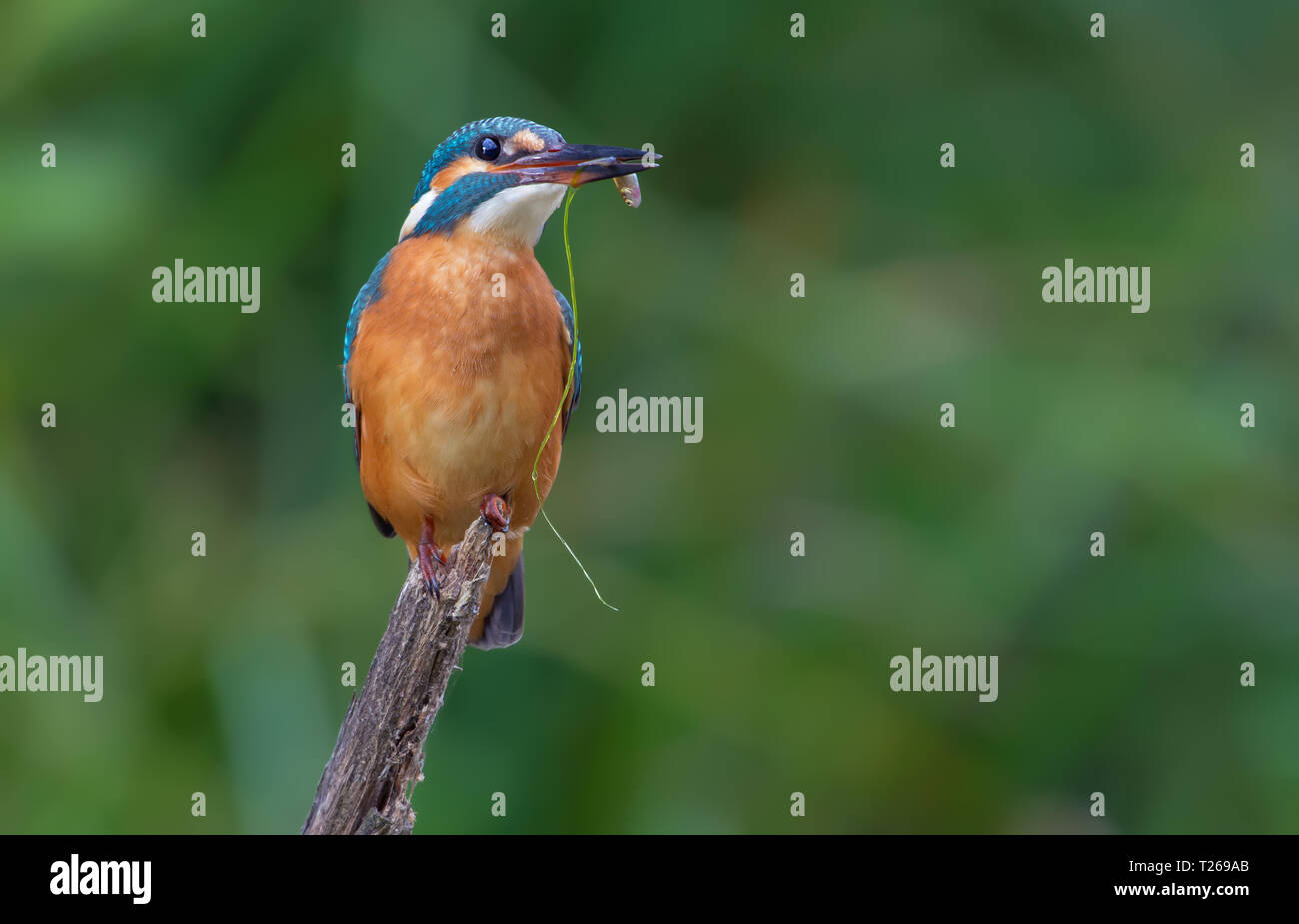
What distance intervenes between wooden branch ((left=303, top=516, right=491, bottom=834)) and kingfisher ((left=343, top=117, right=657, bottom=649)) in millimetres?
444

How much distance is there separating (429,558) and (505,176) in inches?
47.5

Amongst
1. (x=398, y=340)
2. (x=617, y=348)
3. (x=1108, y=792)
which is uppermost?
(x=617, y=348)

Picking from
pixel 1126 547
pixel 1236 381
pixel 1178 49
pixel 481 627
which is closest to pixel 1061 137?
pixel 1178 49

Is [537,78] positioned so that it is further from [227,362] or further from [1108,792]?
[1108,792]

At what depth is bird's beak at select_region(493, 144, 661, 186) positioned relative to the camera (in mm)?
3924

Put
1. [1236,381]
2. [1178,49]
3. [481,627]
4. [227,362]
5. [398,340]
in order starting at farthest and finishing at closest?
[1178,49]
[1236,381]
[227,362]
[481,627]
[398,340]

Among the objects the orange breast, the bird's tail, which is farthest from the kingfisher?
the bird's tail

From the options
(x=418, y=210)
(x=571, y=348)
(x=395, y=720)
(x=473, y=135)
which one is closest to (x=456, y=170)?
(x=473, y=135)

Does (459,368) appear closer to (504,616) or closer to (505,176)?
(505,176)

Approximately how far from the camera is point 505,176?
423 cm

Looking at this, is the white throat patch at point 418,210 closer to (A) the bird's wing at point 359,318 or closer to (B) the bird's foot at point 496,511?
(A) the bird's wing at point 359,318

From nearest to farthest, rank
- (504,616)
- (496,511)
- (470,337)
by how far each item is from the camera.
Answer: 1. (470,337)
2. (496,511)
3. (504,616)

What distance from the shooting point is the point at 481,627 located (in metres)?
5.42

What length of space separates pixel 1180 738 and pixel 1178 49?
327 cm
